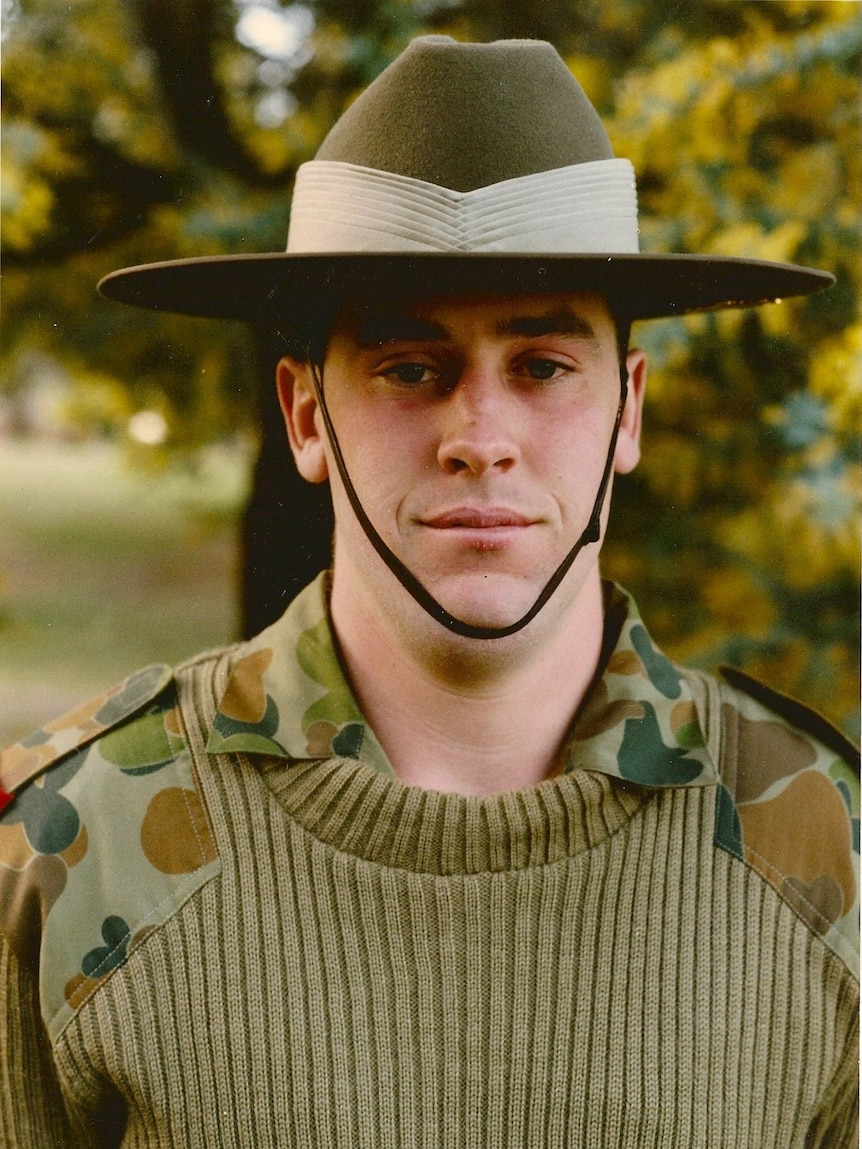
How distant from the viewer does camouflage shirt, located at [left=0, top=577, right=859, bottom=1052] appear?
5.33ft

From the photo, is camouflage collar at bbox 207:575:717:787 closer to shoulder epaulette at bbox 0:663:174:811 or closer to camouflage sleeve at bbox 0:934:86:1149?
shoulder epaulette at bbox 0:663:174:811

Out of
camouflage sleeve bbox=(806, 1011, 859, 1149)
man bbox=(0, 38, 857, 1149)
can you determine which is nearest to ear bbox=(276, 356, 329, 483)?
man bbox=(0, 38, 857, 1149)

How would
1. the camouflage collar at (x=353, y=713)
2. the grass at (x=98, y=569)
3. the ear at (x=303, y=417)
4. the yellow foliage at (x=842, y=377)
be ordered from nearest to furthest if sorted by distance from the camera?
the camouflage collar at (x=353, y=713), the ear at (x=303, y=417), the yellow foliage at (x=842, y=377), the grass at (x=98, y=569)

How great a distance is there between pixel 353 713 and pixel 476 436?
441 millimetres

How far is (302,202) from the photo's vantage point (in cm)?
174

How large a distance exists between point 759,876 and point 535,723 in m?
0.39

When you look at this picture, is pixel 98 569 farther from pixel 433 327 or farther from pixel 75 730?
pixel 433 327

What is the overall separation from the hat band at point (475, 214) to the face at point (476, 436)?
0.08 meters

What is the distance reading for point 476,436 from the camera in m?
1.56

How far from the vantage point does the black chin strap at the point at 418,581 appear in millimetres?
1610

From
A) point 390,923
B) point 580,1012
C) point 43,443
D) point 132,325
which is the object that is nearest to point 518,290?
point 390,923

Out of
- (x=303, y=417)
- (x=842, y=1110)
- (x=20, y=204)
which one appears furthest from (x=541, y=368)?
(x=20, y=204)

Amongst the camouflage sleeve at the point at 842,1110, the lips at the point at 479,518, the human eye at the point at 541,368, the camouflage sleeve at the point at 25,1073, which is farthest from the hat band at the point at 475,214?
the camouflage sleeve at the point at 842,1110

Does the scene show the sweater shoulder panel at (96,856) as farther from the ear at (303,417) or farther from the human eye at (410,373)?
the human eye at (410,373)
